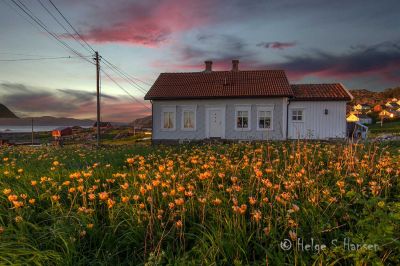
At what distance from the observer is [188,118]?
2322 centimetres

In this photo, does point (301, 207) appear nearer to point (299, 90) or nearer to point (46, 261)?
point (46, 261)

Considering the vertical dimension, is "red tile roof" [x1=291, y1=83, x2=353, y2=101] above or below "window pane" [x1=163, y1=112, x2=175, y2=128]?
above

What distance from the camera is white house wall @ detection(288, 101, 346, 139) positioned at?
2223cm

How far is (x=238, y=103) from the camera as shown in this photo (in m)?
22.6

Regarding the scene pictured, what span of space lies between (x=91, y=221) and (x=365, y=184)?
157 inches

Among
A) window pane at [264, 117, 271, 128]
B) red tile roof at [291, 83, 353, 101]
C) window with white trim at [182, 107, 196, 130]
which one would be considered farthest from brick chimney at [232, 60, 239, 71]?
window pane at [264, 117, 271, 128]

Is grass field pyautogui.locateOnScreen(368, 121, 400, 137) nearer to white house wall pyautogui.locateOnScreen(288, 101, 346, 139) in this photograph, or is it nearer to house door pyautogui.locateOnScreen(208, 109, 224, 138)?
white house wall pyautogui.locateOnScreen(288, 101, 346, 139)

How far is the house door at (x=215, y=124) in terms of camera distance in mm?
22797

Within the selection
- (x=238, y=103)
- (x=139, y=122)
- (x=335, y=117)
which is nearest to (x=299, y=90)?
(x=335, y=117)

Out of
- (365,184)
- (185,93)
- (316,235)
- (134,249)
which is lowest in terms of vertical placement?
(134,249)

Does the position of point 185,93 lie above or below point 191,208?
above

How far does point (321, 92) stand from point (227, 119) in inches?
307

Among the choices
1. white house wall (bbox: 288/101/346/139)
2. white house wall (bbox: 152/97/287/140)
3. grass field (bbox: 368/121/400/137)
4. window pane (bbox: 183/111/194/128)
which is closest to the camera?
white house wall (bbox: 152/97/287/140)

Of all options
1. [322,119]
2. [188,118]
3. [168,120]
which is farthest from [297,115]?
[168,120]
